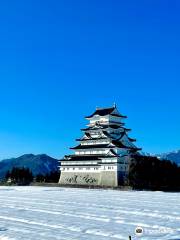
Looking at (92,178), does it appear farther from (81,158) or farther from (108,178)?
(81,158)

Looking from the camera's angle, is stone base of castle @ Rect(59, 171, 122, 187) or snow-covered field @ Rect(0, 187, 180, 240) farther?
stone base of castle @ Rect(59, 171, 122, 187)

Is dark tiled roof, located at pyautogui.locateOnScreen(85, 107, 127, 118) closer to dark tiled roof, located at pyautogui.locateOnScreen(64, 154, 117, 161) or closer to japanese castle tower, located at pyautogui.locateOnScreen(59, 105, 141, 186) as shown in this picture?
japanese castle tower, located at pyautogui.locateOnScreen(59, 105, 141, 186)

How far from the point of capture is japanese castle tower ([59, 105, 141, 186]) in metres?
58.9

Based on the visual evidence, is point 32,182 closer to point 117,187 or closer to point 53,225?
point 117,187

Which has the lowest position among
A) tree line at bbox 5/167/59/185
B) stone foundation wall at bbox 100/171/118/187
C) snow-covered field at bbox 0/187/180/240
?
snow-covered field at bbox 0/187/180/240

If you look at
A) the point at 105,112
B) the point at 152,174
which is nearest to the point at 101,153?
the point at 105,112

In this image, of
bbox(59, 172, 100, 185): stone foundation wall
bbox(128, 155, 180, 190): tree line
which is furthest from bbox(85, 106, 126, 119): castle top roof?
bbox(128, 155, 180, 190): tree line

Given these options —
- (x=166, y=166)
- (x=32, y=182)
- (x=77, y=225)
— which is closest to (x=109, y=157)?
(x=166, y=166)

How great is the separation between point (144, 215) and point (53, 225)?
5.42 meters

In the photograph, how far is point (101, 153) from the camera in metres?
62.4

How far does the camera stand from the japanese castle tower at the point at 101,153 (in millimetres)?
58875

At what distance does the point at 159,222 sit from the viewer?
1734cm

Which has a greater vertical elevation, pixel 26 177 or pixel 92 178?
pixel 26 177

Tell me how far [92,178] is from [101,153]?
412 centimetres
